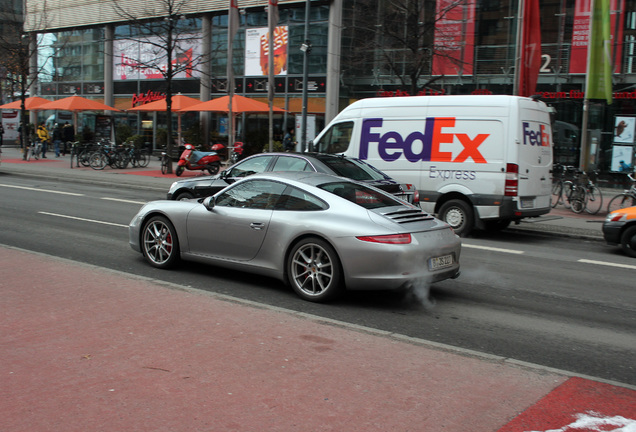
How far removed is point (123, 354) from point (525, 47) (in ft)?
52.7

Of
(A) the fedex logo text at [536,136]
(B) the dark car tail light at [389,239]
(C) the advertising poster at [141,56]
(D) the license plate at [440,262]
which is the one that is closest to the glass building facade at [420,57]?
(C) the advertising poster at [141,56]

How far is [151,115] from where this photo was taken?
3944 cm

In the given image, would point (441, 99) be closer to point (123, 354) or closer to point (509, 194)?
point (509, 194)

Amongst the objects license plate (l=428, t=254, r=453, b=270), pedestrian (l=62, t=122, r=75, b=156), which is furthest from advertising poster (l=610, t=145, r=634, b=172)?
pedestrian (l=62, t=122, r=75, b=156)

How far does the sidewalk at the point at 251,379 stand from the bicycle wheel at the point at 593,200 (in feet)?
41.5

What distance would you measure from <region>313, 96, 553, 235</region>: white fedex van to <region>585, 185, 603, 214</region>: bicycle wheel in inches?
173

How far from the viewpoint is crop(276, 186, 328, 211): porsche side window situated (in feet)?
23.2

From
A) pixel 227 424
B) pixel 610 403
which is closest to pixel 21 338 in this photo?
pixel 227 424

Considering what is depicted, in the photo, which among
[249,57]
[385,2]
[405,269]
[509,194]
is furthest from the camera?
[249,57]

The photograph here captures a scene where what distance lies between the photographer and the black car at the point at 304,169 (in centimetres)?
1102

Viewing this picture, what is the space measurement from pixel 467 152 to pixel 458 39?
13630mm

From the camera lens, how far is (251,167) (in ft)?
39.4

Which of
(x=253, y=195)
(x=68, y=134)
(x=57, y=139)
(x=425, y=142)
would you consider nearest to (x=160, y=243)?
(x=253, y=195)

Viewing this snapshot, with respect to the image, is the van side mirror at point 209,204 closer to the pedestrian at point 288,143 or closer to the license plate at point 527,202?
the license plate at point 527,202
